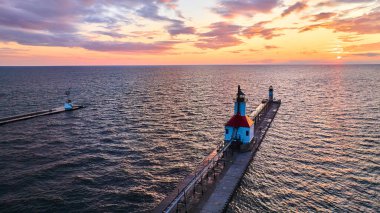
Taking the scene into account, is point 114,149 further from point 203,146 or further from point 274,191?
point 274,191

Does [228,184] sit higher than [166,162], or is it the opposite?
[228,184]

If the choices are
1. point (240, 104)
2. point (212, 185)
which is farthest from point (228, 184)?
point (240, 104)

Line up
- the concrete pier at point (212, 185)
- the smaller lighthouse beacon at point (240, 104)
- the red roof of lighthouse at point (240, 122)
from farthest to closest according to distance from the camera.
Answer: the smaller lighthouse beacon at point (240, 104)
the red roof of lighthouse at point (240, 122)
the concrete pier at point (212, 185)

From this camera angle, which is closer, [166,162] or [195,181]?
[195,181]

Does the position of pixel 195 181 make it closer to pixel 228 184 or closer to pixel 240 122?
pixel 228 184

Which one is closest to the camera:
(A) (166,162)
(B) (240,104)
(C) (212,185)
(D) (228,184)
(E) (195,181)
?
(E) (195,181)

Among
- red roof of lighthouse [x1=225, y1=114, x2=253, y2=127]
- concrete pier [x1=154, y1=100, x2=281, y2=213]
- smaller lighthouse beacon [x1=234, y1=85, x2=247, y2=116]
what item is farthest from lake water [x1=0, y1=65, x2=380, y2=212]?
smaller lighthouse beacon [x1=234, y1=85, x2=247, y2=116]

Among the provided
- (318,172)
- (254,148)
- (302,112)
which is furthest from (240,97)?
(302,112)

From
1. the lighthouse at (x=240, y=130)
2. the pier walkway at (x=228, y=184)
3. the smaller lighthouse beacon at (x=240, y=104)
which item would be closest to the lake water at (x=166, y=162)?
the pier walkway at (x=228, y=184)

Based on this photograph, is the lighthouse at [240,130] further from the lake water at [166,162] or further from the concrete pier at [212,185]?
the lake water at [166,162]

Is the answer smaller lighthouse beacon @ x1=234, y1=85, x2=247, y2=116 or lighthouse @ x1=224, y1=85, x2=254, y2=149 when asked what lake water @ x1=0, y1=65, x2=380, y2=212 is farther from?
smaller lighthouse beacon @ x1=234, y1=85, x2=247, y2=116
